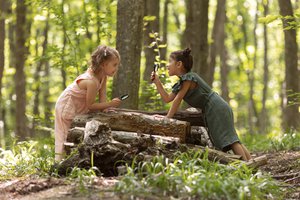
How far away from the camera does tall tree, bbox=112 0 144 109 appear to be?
8.48 m

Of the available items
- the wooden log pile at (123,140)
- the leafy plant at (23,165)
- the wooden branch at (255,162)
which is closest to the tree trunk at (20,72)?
the leafy plant at (23,165)

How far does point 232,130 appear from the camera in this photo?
23.9 ft

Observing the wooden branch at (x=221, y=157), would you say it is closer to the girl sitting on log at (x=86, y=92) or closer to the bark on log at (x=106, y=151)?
the bark on log at (x=106, y=151)

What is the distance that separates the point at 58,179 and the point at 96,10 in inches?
237

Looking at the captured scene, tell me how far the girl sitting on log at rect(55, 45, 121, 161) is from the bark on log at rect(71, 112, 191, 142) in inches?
7.7

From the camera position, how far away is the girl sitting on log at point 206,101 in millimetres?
7172

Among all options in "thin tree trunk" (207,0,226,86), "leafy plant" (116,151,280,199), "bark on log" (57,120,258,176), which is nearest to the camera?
"leafy plant" (116,151,280,199)

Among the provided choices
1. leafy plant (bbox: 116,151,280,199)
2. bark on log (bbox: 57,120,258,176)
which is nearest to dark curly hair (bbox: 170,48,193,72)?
bark on log (bbox: 57,120,258,176)

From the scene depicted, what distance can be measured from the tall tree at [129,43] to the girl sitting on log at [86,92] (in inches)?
52.6

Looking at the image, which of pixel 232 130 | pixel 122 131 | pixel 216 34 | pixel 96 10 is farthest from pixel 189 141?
pixel 216 34

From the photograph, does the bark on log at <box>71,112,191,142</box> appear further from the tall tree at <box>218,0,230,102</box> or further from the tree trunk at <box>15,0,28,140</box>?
the tall tree at <box>218,0,230,102</box>

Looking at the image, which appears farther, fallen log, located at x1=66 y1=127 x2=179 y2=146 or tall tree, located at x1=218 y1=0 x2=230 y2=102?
tall tree, located at x1=218 y1=0 x2=230 y2=102

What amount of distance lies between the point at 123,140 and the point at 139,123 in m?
0.52

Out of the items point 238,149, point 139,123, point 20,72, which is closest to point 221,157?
point 238,149
